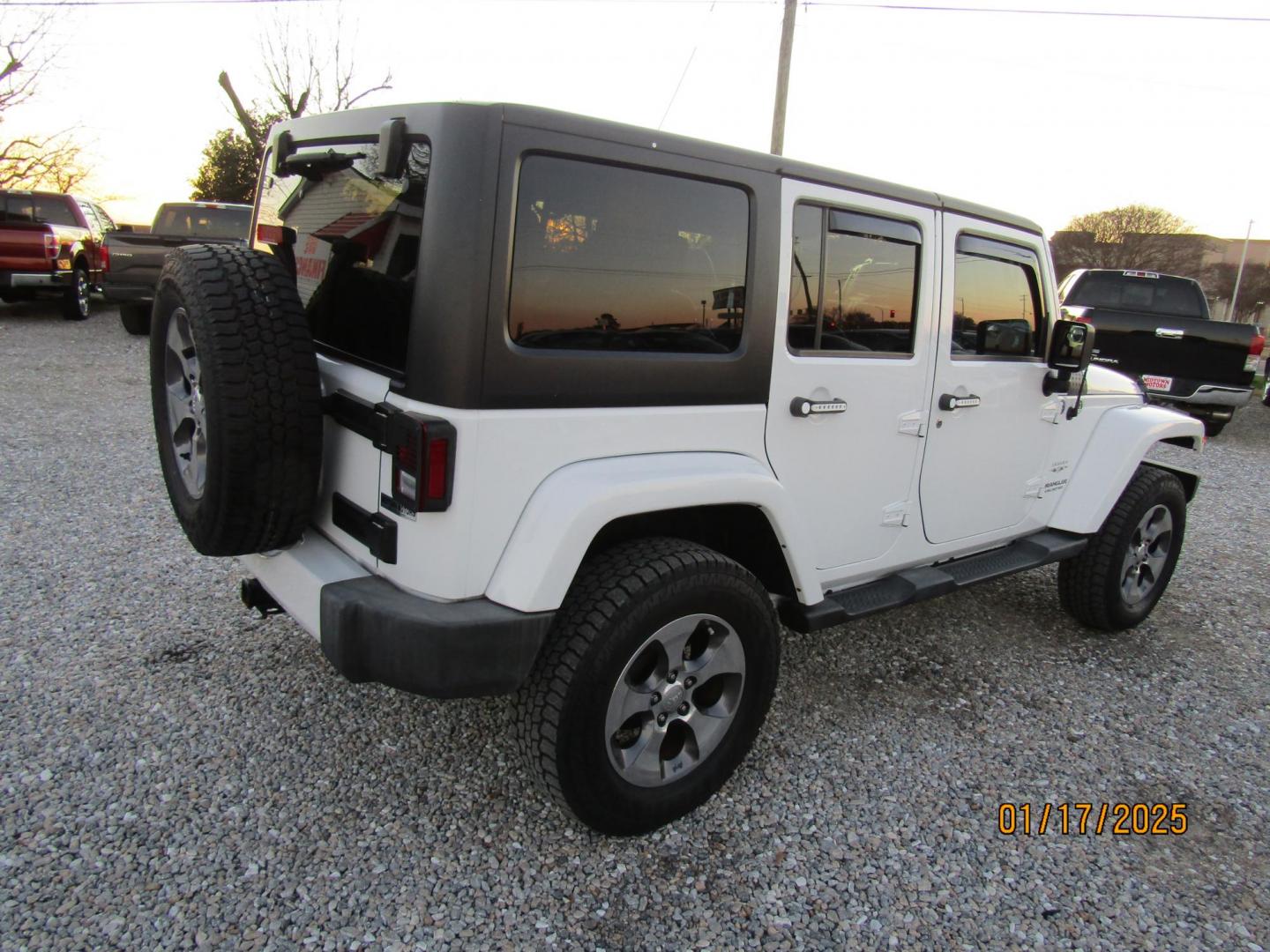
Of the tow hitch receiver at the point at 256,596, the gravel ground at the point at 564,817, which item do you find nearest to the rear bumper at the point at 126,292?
the gravel ground at the point at 564,817

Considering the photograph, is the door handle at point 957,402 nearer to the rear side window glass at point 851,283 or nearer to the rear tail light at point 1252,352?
the rear side window glass at point 851,283

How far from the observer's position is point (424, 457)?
6.40ft

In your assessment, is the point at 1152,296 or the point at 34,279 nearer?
Answer: the point at 1152,296

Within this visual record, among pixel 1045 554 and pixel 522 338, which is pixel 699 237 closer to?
pixel 522 338

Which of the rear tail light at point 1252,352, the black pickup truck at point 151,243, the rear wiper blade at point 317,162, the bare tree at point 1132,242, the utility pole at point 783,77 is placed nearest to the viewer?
the rear wiper blade at point 317,162

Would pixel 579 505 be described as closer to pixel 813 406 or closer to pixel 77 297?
pixel 813 406

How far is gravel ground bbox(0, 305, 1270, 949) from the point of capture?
83.8 inches

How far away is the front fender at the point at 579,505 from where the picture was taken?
2.06m

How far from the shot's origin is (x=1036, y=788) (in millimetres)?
2809

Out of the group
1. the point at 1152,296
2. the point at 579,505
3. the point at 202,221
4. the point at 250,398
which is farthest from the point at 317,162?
the point at 202,221

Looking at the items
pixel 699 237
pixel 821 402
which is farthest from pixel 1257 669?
pixel 699 237

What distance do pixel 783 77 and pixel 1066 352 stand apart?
10.5 meters

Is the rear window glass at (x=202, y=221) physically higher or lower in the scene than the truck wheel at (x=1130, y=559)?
higher

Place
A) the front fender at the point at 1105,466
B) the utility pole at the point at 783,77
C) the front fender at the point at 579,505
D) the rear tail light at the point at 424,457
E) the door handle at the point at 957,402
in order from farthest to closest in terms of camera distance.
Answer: the utility pole at the point at 783,77
the front fender at the point at 1105,466
the door handle at the point at 957,402
the front fender at the point at 579,505
the rear tail light at the point at 424,457
